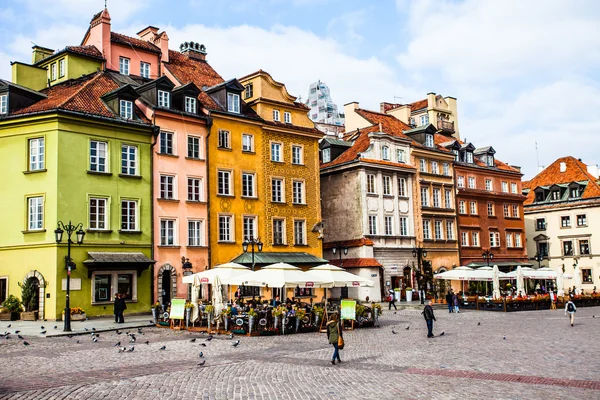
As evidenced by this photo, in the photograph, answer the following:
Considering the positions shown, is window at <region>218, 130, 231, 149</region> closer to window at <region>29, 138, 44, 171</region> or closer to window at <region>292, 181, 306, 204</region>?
window at <region>292, 181, 306, 204</region>

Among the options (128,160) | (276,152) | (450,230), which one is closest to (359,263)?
(276,152)

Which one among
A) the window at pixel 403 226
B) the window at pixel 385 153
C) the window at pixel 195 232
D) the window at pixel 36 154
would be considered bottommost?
the window at pixel 195 232

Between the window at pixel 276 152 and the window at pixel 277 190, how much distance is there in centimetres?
151

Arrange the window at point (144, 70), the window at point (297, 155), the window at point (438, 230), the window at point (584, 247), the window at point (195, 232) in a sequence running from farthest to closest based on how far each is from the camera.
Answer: the window at point (584, 247) → the window at point (438, 230) → the window at point (297, 155) → the window at point (144, 70) → the window at point (195, 232)

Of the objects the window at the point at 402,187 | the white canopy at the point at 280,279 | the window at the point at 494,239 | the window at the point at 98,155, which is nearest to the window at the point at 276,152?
the window at the point at 402,187

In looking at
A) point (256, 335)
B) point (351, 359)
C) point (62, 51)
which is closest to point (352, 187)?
point (62, 51)

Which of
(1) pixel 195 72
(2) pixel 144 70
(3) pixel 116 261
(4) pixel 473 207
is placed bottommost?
(3) pixel 116 261

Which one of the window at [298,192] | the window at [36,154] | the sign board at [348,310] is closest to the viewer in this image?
the sign board at [348,310]

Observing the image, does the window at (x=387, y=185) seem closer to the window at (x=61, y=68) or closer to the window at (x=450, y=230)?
the window at (x=450, y=230)

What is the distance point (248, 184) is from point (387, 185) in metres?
13.6

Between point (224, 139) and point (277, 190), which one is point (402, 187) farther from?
point (224, 139)

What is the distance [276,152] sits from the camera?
147 feet

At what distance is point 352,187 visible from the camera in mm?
49719

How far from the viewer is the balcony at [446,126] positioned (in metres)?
64.6
